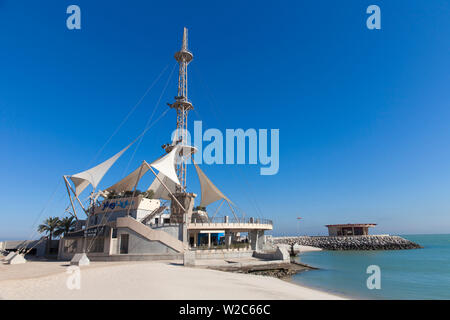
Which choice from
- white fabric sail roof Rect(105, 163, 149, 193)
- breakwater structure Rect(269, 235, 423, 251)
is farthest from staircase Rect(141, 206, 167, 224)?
breakwater structure Rect(269, 235, 423, 251)

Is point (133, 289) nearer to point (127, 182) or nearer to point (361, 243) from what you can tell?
point (127, 182)

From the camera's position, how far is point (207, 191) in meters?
40.4

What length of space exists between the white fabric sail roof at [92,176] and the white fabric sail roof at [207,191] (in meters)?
11.1

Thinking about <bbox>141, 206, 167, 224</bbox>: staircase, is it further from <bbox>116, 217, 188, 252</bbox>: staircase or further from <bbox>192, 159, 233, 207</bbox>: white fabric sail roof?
<bbox>192, 159, 233, 207</bbox>: white fabric sail roof

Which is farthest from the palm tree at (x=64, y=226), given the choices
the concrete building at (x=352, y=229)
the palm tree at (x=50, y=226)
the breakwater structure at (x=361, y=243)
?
the concrete building at (x=352, y=229)

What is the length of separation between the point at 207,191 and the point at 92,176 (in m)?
16.1

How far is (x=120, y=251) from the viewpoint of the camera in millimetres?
26844

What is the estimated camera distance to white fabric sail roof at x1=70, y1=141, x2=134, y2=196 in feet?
98.4

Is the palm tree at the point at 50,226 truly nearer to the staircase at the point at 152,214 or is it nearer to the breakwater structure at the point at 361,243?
the staircase at the point at 152,214

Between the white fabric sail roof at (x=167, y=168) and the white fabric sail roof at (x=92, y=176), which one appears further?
the white fabric sail roof at (x=92, y=176)

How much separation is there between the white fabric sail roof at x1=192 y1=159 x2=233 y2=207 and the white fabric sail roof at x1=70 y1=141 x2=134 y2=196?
11064 millimetres

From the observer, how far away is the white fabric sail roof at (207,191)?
127 feet
